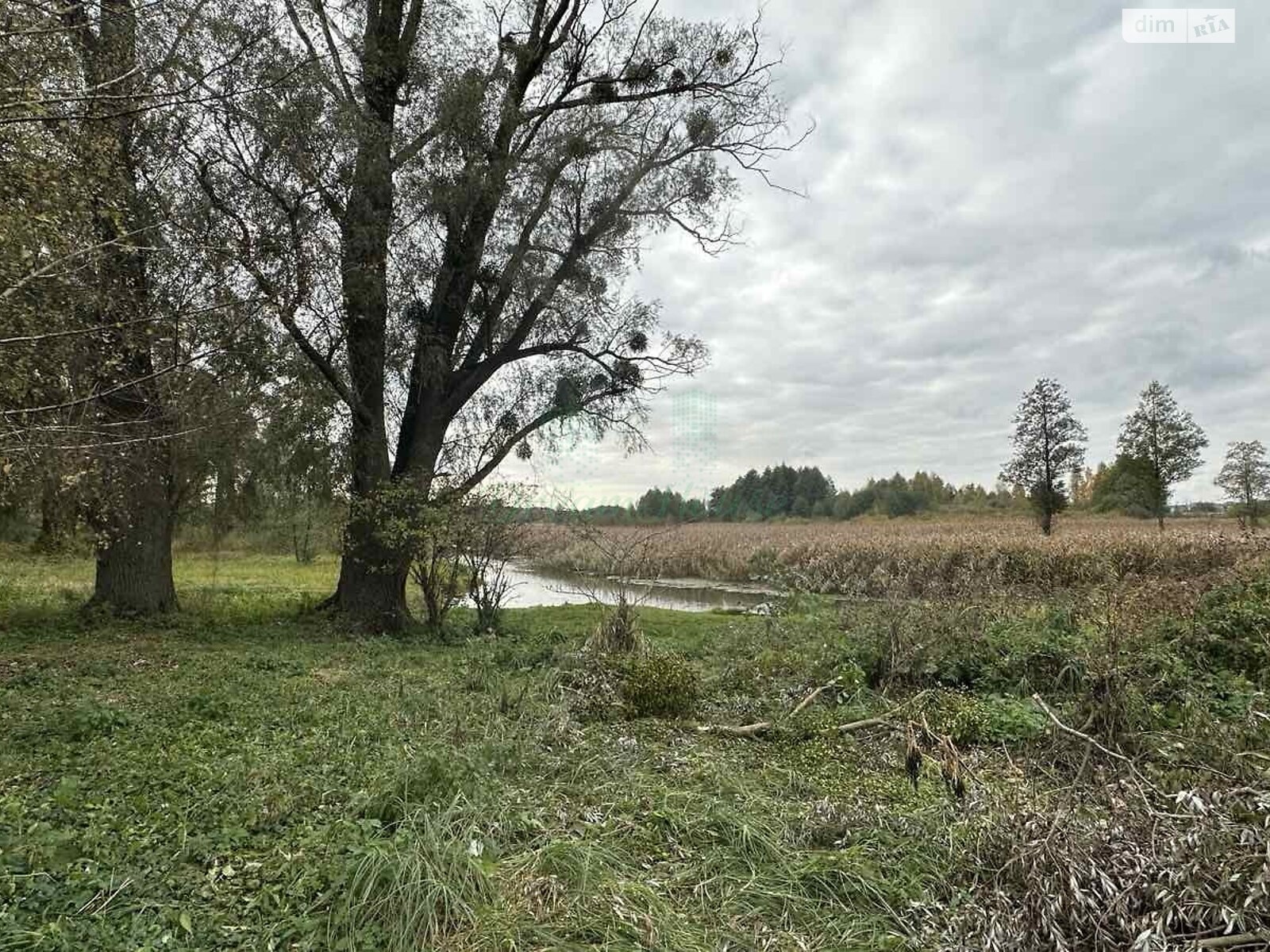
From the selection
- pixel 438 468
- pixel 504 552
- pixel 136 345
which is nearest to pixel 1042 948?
pixel 136 345

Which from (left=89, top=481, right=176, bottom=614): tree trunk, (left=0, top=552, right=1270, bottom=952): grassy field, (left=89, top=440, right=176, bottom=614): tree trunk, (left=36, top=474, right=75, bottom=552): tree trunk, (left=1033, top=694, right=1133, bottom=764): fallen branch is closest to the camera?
(left=0, top=552, right=1270, bottom=952): grassy field

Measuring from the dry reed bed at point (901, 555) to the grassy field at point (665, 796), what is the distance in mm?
1405

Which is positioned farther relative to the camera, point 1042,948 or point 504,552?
point 504,552

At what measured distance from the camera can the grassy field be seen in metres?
2.29

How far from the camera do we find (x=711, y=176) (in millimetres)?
10758

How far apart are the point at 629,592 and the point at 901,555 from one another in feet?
33.3

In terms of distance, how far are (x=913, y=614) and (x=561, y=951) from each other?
17.0ft

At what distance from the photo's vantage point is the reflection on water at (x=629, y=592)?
7090 millimetres

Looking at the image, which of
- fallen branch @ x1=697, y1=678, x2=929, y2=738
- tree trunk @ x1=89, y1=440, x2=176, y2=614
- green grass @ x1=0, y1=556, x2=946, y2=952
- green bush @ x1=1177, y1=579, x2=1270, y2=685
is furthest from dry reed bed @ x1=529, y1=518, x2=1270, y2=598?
tree trunk @ x1=89, y1=440, x2=176, y2=614

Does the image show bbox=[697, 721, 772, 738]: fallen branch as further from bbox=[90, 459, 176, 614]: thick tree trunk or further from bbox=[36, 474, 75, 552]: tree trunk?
bbox=[90, 459, 176, 614]: thick tree trunk

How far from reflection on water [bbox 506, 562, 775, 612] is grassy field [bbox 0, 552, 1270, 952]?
82 cm

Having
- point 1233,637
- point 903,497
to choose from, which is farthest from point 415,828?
point 903,497

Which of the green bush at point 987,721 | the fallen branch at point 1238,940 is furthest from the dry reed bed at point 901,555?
the fallen branch at point 1238,940

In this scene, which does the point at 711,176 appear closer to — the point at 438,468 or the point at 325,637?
the point at 438,468
